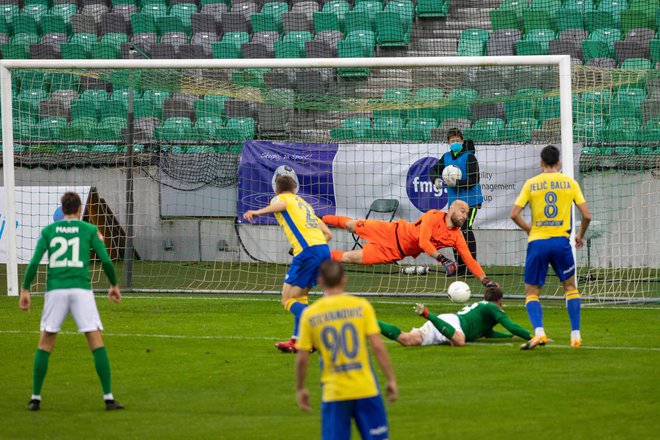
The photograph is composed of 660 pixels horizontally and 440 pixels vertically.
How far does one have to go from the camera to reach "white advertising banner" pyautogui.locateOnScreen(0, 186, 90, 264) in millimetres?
17719

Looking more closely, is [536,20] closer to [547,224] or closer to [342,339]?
[547,224]

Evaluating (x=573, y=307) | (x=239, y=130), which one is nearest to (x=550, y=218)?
(x=573, y=307)

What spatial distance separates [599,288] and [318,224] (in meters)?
Answer: 6.60

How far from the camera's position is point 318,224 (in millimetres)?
11008

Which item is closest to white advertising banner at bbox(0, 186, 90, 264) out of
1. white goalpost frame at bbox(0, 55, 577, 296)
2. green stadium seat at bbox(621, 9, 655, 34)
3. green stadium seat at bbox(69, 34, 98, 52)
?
white goalpost frame at bbox(0, 55, 577, 296)

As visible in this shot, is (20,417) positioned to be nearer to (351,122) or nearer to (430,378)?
(430,378)

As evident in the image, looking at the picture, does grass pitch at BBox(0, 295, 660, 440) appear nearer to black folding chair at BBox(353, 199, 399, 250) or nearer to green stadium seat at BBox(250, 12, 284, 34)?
black folding chair at BBox(353, 199, 399, 250)

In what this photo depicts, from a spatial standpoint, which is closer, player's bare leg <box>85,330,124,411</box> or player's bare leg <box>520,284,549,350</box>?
player's bare leg <box>85,330,124,411</box>

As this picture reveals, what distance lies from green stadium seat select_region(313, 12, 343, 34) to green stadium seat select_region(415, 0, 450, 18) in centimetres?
195

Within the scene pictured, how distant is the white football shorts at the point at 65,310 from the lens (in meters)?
8.02

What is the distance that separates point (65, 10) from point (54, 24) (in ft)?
2.89

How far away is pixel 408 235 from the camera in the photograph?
14.2 metres

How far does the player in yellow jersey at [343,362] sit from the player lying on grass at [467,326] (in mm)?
5007

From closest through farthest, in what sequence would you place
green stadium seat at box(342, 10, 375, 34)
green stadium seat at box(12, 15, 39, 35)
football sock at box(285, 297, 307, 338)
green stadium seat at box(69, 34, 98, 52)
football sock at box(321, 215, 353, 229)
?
football sock at box(285, 297, 307, 338)
football sock at box(321, 215, 353, 229)
green stadium seat at box(342, 10, 375, 34)
green stadium seat at box(69, 34, 98, 52)
green stadium seat at box(12, 15, 39, 35)
